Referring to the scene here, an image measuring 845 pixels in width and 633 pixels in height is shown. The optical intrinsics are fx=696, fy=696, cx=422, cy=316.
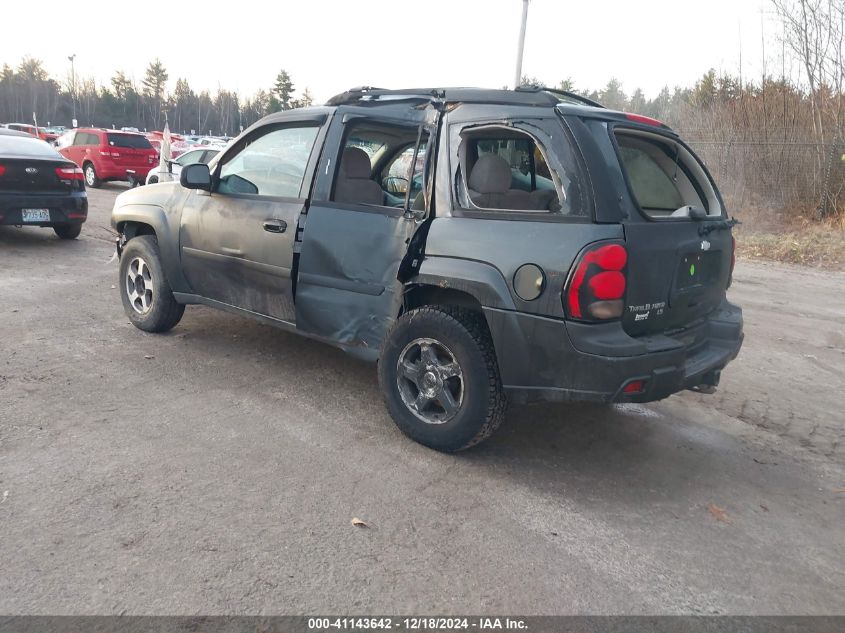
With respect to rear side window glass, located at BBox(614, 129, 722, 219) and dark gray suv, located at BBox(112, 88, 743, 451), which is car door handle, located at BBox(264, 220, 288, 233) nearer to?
dark gray suv, located at BBox(112, 88, 743, 451)

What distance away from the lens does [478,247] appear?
3635 mm

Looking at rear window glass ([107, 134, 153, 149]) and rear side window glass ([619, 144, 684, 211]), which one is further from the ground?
rear window glass ([107, 134, 153, 149])

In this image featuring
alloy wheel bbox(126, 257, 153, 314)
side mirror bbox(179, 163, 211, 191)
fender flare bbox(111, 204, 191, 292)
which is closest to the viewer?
side mirror bbox(179, 163, 211, 191)

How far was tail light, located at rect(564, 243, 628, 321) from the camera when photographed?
3.28 metres

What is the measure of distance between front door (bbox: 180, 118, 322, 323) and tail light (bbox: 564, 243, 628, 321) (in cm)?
201

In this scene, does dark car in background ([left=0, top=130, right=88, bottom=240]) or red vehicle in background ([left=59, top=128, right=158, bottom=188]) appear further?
red vehicle in background ([left=59, top=128, right=158, bottom=188])

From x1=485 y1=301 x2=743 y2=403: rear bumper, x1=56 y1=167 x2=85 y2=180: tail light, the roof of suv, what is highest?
the roof of suv

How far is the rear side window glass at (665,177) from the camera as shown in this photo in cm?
379

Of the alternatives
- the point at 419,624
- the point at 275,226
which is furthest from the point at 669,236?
the point at 275,226

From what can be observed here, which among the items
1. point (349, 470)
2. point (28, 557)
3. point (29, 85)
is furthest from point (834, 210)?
point (29, 85)

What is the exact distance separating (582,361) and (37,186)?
334 inches

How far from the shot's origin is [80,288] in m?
7.42

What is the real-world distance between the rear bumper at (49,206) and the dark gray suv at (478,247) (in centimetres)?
523

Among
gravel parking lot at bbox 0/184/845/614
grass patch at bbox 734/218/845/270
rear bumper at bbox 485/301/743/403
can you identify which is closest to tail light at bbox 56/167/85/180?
gravel parking lot at bbox 0/184/845/614
